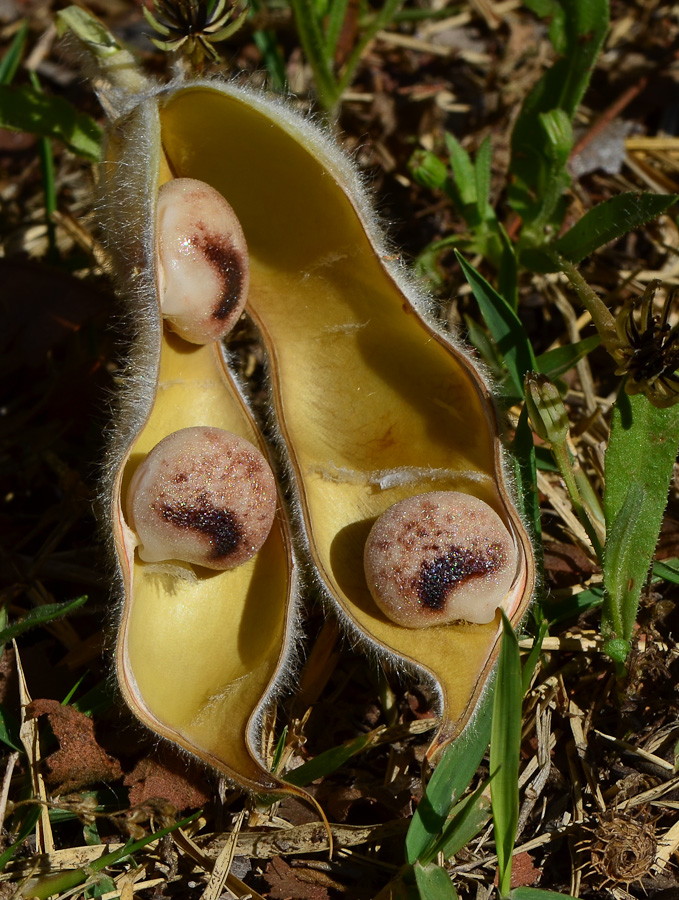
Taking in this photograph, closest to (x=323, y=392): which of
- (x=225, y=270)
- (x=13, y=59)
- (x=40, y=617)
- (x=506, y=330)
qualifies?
(x=225, y=270)

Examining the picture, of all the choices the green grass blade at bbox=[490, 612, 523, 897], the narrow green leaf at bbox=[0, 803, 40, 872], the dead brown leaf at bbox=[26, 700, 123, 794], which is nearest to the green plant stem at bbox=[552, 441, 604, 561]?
the green grass blade at bbox=[490, 612, 523, 897]

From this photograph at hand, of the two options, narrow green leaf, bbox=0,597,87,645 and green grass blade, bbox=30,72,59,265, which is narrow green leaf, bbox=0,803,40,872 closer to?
narrow green leaf, bbox=0,597,87,645

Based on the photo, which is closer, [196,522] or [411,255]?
[196,522]

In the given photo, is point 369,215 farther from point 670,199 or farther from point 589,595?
point 589,595

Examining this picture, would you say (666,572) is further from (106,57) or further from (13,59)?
(13,59)

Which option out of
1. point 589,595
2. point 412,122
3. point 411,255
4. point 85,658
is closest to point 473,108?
point 412,122
